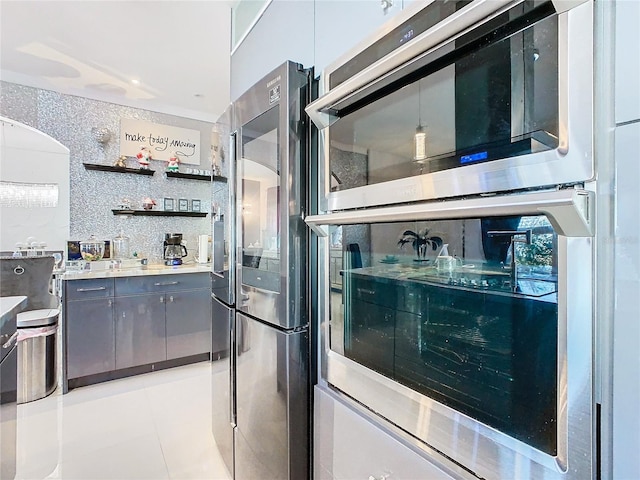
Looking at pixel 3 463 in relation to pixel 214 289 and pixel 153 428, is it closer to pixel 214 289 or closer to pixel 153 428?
pixel 153 428

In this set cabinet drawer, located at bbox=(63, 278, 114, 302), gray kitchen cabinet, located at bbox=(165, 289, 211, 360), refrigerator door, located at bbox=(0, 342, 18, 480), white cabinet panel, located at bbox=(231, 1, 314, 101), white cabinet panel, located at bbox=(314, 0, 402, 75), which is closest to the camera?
white cabinet panel, located at bbox=(314, 0, 402, 75)

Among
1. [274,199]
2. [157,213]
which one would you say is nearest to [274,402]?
[274,199]

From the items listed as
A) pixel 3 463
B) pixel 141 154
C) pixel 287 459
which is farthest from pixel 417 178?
pixel 141 154

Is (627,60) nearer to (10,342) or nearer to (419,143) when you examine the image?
(419,143)

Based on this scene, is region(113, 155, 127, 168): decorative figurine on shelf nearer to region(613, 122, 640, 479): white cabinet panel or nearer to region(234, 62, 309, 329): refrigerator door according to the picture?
region(234, 62, 309, 329): refrigerator door

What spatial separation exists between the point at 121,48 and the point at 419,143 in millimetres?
2848

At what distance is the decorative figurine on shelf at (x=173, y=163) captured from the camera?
3814 mm

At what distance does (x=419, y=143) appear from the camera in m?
0.81

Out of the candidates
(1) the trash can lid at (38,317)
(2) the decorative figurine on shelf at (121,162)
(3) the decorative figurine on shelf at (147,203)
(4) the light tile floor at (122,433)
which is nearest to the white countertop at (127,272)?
(1) the trash can lid at (38,317)

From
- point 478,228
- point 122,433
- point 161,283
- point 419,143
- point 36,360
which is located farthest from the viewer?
point 161,283

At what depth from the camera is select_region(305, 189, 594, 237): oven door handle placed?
529 mm

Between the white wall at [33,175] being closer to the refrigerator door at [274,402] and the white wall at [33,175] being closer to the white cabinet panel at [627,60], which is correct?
the refrigerator door at [274,402]

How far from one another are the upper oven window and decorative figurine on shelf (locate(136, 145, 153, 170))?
3.32 m

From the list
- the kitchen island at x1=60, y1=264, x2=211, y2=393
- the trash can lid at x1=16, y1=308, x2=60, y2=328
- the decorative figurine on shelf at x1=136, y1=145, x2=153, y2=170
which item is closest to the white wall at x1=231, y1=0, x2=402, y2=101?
the kitchen island at x1=60, y1=264, x2=211, y2=393
